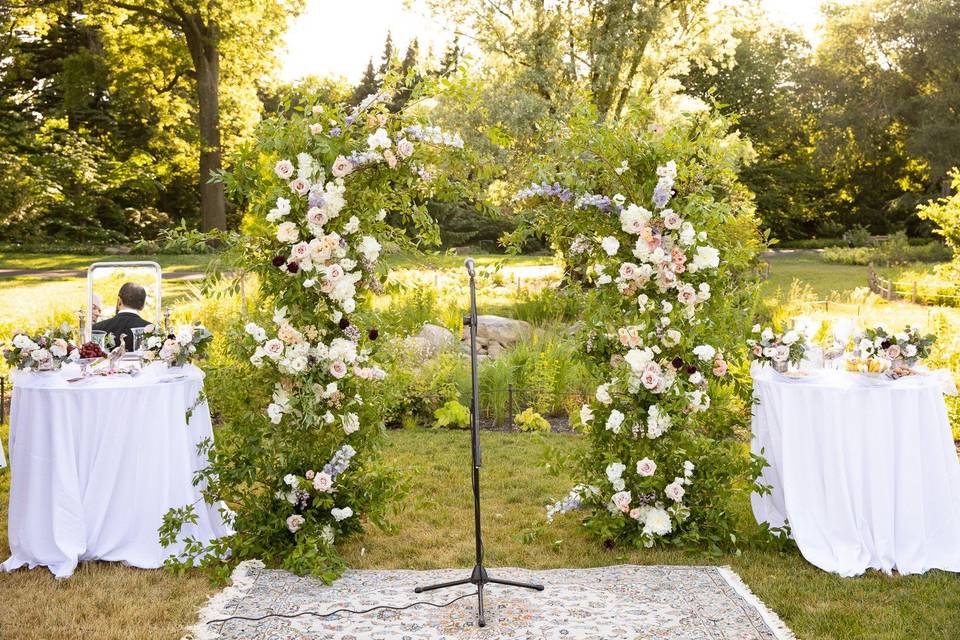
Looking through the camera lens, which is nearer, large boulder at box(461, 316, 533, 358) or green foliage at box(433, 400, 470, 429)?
green foliage at box(433, 400, 470, 429)

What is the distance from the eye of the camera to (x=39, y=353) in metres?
4.79

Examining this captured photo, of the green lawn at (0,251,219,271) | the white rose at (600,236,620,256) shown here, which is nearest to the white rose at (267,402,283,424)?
the white rose at (600,236,620,256)

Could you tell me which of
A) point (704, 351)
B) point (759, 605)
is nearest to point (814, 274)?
point (704, 351)

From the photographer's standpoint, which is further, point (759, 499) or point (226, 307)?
point (226, 307)

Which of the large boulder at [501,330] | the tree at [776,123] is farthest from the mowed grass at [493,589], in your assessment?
the tree at [776,123]

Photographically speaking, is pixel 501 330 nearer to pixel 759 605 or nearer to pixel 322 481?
pixel 322 481

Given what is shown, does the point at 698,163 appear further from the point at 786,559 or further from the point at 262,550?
the point at 262,550

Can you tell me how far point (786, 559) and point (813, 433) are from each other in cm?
73

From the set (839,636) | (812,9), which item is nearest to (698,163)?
(839,636)

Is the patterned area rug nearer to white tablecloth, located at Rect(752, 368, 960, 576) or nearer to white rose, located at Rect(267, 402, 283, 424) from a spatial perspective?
white tablecloth, located at Rect(752, 368, 960, 576)

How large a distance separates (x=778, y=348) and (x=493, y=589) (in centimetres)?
209

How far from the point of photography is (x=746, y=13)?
18594mm

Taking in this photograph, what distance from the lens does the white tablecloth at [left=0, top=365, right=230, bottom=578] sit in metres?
4.66

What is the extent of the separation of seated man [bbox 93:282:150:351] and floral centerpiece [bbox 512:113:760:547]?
3234 mm
